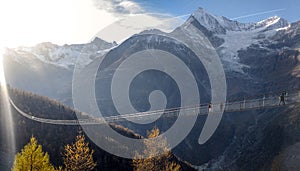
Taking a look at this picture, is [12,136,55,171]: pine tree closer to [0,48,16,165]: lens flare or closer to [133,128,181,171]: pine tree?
[133,128,181,171]: pine tree

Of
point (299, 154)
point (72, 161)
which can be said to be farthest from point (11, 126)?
point (299, 154)

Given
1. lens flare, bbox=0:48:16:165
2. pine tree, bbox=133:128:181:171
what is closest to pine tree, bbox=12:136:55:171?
pine tree, bbox=133:128:181:171

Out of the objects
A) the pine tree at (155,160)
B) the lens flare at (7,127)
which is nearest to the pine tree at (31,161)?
the pine tree at (155,160)

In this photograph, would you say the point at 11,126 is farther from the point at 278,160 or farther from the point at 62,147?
the point at 278,160

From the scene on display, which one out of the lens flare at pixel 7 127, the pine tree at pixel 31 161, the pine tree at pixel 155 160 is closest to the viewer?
the pine tree at pixel 31 161

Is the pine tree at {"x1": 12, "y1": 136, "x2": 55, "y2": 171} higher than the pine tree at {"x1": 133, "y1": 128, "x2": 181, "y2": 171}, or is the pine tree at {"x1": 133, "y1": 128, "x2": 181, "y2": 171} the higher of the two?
the pine tree at {"x1": 12, "y1": 136, "x2": 55, "y2": 171}

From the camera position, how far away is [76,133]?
318 ft

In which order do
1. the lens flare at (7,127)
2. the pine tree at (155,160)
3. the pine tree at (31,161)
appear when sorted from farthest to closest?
the lens flare at (7,127) < the pine tree at (155,160) < the pine tree at (31,161)

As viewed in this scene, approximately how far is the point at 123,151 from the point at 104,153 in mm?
6993

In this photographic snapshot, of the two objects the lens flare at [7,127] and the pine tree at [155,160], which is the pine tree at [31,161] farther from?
the lens flare at [7,127]

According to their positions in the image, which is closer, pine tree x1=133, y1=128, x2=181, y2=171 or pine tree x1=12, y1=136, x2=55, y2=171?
pine tree x1=12, y1=136, x2=55, y2=171

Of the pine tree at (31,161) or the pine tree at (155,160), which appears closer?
the pine tree at (31,161)

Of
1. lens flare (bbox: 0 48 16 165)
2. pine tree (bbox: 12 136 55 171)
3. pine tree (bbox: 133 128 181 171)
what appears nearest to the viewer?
pine tree (bbox: 12 136 55 171)

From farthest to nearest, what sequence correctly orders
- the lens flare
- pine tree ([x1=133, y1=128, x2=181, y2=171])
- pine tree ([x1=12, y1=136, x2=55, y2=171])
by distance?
the lens flare < pine tree ([x1=133, y1=128, x2=181, y2=171]) < pine tree ([x1=12, y1=136, x2=55, y2=171])
